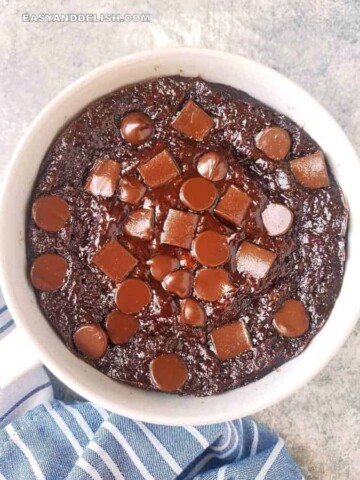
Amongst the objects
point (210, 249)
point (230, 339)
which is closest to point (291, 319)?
point (230, 339)

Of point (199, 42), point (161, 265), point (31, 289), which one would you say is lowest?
point (31, 289)

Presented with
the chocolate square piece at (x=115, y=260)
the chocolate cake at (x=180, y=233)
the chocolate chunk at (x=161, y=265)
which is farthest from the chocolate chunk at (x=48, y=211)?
the chocolate chunk at (x=161, y=265)

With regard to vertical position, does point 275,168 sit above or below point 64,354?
above

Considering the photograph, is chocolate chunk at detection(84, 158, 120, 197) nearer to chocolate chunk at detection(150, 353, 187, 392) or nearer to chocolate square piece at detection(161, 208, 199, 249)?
chocolate square piece at detection(161, 208, 199, 249)

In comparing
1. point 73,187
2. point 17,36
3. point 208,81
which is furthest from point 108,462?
point 17,36

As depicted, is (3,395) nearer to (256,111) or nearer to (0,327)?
(0,327)

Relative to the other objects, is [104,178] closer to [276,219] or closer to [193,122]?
[193,122]
